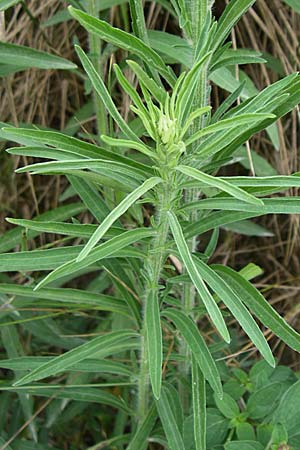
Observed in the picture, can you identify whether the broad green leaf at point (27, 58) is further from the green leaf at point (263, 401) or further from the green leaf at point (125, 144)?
the green leaf at point (263, 401)

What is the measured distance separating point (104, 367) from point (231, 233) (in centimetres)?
74

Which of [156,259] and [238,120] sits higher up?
[238,120]

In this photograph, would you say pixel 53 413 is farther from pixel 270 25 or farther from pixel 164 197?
pixel 270 25

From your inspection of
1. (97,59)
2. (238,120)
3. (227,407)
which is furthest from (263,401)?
(97,59)

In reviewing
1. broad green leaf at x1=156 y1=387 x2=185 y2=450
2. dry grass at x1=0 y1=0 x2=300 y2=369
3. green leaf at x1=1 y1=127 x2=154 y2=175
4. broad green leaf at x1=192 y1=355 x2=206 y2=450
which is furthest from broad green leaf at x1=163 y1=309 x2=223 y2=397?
dry grass at x1=0 y1=0 x2=300 y2=369

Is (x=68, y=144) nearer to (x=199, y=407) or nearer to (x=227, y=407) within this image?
(x=199, y=407)

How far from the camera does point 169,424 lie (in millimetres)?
1153

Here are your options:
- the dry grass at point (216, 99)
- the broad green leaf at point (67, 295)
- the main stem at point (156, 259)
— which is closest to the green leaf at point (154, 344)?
the main stem at point (156, 259)

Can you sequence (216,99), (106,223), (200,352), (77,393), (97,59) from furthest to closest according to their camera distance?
(216,99), (97,59), (77,393), (200,352), (106,223)

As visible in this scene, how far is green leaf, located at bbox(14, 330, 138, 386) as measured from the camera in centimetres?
107

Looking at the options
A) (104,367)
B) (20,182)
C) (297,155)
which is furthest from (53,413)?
(297,155)

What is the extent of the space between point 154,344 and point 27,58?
0.66 metres

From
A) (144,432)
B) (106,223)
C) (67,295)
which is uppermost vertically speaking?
(106,223)

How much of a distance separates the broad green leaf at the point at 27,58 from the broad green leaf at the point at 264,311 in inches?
22.6
